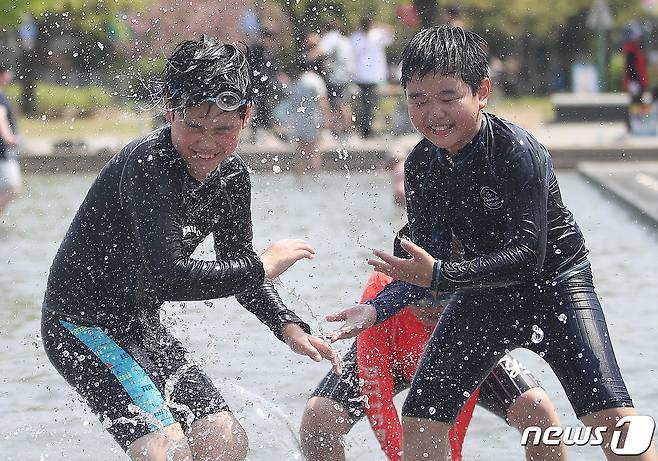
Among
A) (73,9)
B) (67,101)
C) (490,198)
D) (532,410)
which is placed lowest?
(67,101)

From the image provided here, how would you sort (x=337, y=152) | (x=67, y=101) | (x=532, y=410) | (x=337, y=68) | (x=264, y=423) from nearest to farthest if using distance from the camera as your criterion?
(x=532, y=410) → (x=264, y=423) → (x=337, y=152) → (x=337, y=68) → (x=67, y=101)

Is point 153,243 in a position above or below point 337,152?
above

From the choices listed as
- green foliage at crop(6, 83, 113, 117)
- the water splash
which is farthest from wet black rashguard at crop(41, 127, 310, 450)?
green foliage at crop(6, 83, 113, 117)

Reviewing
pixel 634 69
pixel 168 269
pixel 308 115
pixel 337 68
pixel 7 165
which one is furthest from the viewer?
pixel 634 69

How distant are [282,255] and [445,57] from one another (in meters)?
0.85

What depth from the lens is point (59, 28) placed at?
3038 centimetres

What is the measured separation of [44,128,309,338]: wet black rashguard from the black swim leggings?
0.52 metres

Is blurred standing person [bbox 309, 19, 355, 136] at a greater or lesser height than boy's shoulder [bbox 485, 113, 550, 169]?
lesser

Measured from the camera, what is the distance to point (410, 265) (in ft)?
13.1

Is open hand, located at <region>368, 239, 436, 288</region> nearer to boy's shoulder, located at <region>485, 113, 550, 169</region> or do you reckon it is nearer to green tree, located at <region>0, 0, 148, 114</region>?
boy's shoulder, located at <region>485, 113, 550, 169</region>

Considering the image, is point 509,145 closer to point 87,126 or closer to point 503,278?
point 503,278

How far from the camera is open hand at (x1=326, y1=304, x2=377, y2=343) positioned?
169 inches

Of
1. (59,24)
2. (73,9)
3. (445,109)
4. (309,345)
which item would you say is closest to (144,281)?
(309,345)

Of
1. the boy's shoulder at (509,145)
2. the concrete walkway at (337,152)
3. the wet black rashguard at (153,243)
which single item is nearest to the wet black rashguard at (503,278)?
the boy's shoulder at (509,145)
